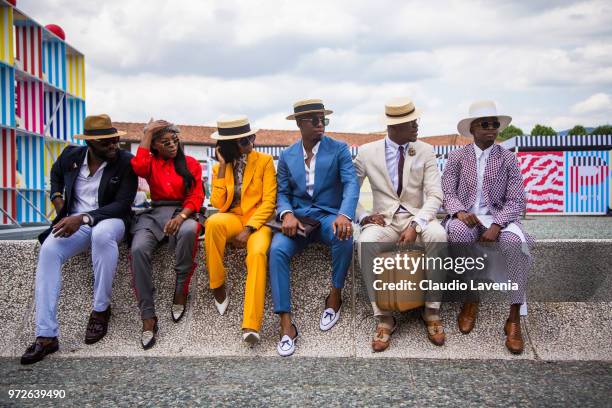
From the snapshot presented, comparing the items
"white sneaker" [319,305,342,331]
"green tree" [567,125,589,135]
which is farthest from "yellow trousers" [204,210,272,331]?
"green tree" [567,125,589,135]

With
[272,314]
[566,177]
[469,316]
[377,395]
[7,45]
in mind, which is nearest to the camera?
[377,395]

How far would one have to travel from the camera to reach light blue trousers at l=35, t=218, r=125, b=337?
13.5 ft

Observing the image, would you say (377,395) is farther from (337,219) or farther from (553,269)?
(553,269)

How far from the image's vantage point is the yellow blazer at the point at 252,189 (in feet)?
15.6

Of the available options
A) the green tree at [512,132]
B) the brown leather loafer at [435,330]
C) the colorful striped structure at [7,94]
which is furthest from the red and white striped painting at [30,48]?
the green tree at [512,132]

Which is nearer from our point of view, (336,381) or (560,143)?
(336,381)

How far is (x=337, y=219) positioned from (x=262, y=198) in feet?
→ 2.52

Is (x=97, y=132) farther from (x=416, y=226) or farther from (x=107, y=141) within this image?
(x=416, y=226)

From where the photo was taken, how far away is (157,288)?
4746 millimetres

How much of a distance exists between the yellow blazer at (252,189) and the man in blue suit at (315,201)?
0.09 meters

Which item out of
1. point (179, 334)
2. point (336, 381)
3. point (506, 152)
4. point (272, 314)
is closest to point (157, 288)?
point (179, 334)

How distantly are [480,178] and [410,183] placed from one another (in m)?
0.56

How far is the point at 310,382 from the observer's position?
11.4 ft

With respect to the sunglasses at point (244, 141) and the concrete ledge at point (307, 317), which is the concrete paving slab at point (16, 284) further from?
the sunglasses at point (244, 141)
